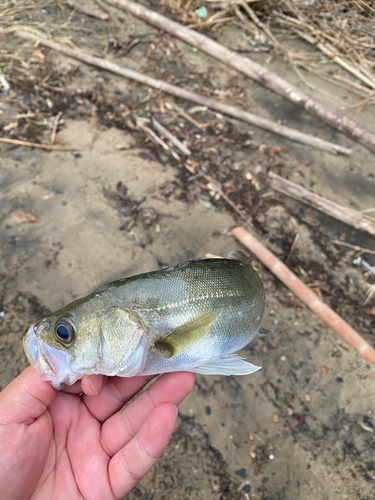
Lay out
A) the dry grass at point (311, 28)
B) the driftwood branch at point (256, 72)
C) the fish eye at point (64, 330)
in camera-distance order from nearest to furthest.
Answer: the fish eye at point (64, 330) < the driftwood branch at point (256, 72) < the dry grass at point (311, 28)

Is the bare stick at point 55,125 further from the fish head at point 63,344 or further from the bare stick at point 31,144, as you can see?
the fish head at point 63,344

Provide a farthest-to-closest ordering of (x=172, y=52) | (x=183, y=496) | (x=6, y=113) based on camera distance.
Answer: (x=172, y=52) → (x=6, y=113) → (x=183, y=496)

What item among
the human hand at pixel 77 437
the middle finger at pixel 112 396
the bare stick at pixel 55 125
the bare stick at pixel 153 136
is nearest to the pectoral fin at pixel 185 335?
the human hand at pixel 77 437

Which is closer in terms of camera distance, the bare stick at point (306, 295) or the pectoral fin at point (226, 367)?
the pectoral fin at point (226, 367)

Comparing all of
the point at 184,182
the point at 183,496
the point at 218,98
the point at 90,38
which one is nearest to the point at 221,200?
the point at 184,182

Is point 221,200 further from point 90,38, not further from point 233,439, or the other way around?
point 90,38

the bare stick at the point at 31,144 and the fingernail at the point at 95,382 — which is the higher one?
the fingernail at the point at 95,382
